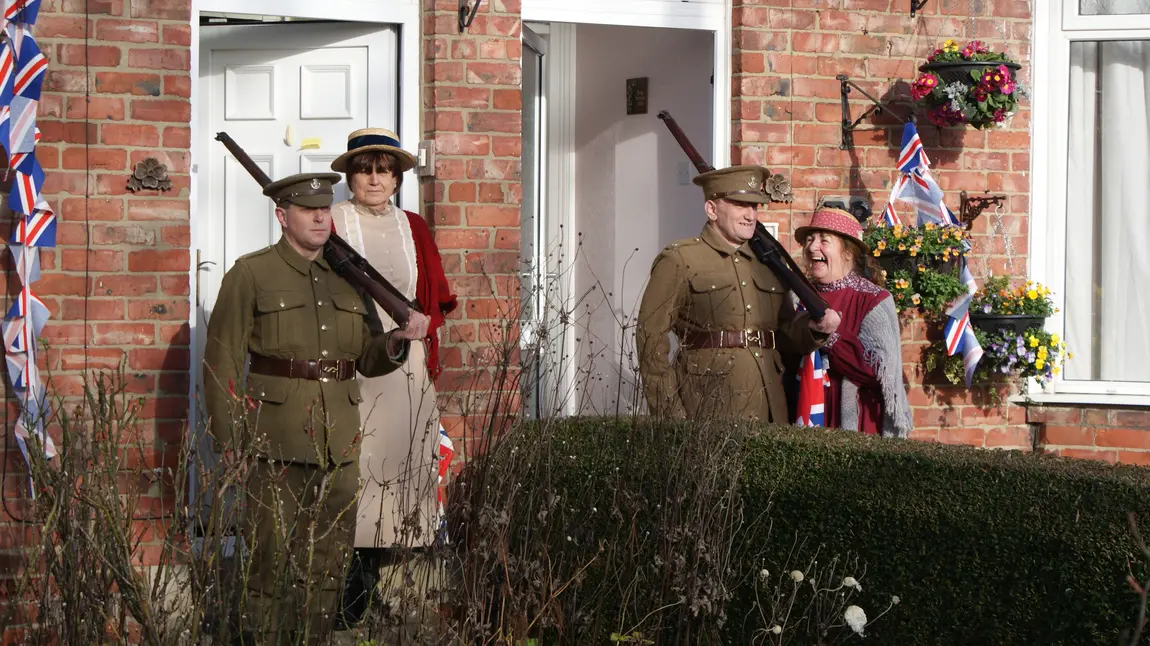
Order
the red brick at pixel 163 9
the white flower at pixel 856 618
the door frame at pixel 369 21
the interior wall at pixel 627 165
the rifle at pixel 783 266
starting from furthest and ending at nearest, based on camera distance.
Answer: the interior wall at pixel 627 165
the door frame at pixel 369 21
the red brick at pixel 163 9
the rifle at pixel 783 266
the white flower at pixel 856 618

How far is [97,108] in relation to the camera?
5.97 metres

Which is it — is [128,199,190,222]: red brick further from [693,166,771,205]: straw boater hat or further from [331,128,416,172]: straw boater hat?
[693,166,771,205]: straw boater hat

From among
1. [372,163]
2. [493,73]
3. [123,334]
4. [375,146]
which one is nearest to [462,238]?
[493,73]

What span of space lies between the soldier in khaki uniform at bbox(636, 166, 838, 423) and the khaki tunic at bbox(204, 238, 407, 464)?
109 cm

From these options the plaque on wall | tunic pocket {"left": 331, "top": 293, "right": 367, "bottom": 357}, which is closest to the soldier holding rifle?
tunic pocket {"left": 331, "top": 293, "right": 367, "bottom": 357}

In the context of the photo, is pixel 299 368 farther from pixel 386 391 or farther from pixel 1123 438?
pixel 1123 438

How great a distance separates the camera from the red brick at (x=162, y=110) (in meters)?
6.01

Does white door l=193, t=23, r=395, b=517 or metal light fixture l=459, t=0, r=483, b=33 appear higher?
metal light fixture l=459, t=0, r=483, b=33

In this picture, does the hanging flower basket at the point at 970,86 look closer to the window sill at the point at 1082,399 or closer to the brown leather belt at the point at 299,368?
the window sill at the point at 1082,399

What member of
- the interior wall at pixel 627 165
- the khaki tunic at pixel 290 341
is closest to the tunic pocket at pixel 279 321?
the khaki tunic at pixel 290 341

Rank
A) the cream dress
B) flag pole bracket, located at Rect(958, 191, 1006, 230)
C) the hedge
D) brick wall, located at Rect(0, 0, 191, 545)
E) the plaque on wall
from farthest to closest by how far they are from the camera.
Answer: the plaque on wall, flag pole bracket, located at Rect(958, 191, 1006, 230), brick wall, located at Rect(0, 0, 191, 545), the cream dress, the hedge

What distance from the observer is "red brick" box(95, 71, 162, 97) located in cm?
598

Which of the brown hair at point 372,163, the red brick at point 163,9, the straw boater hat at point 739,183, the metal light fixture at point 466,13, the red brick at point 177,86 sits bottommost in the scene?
the straw boater hat at point 739,183

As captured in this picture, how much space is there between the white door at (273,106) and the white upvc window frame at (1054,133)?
334cm
